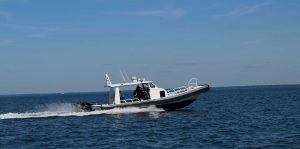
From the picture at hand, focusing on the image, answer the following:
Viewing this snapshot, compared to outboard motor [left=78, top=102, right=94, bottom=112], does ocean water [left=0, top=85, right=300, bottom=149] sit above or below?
below

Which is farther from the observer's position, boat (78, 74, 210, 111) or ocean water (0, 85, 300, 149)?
boat (78, 74, 210, 111)

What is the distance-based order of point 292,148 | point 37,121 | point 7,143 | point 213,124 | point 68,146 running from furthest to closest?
point 37,121
point 213,124
point 7,143
point 68,146
point 292,148

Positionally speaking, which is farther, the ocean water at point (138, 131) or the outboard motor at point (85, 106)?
the outboard motor at point (85, 106)

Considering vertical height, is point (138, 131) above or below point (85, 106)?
below

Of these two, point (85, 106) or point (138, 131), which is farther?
point (85, 106)

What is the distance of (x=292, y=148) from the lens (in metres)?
24.6

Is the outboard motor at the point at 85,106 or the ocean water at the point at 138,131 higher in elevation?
the outboard motor at the point at 85,106

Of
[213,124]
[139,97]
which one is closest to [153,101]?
[139,97]

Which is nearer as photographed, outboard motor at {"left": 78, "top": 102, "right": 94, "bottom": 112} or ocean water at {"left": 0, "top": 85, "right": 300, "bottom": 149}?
ocean water at {"left": 0, "top": 85, "right": 300, "bottom": 149}

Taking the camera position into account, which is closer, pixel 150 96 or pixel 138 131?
pixel 138 131

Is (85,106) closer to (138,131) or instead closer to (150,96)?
(150,96)

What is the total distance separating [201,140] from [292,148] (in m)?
5.61

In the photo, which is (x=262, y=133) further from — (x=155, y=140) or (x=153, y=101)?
(x=153, y=101)

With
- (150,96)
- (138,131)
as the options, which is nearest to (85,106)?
(150,96)
